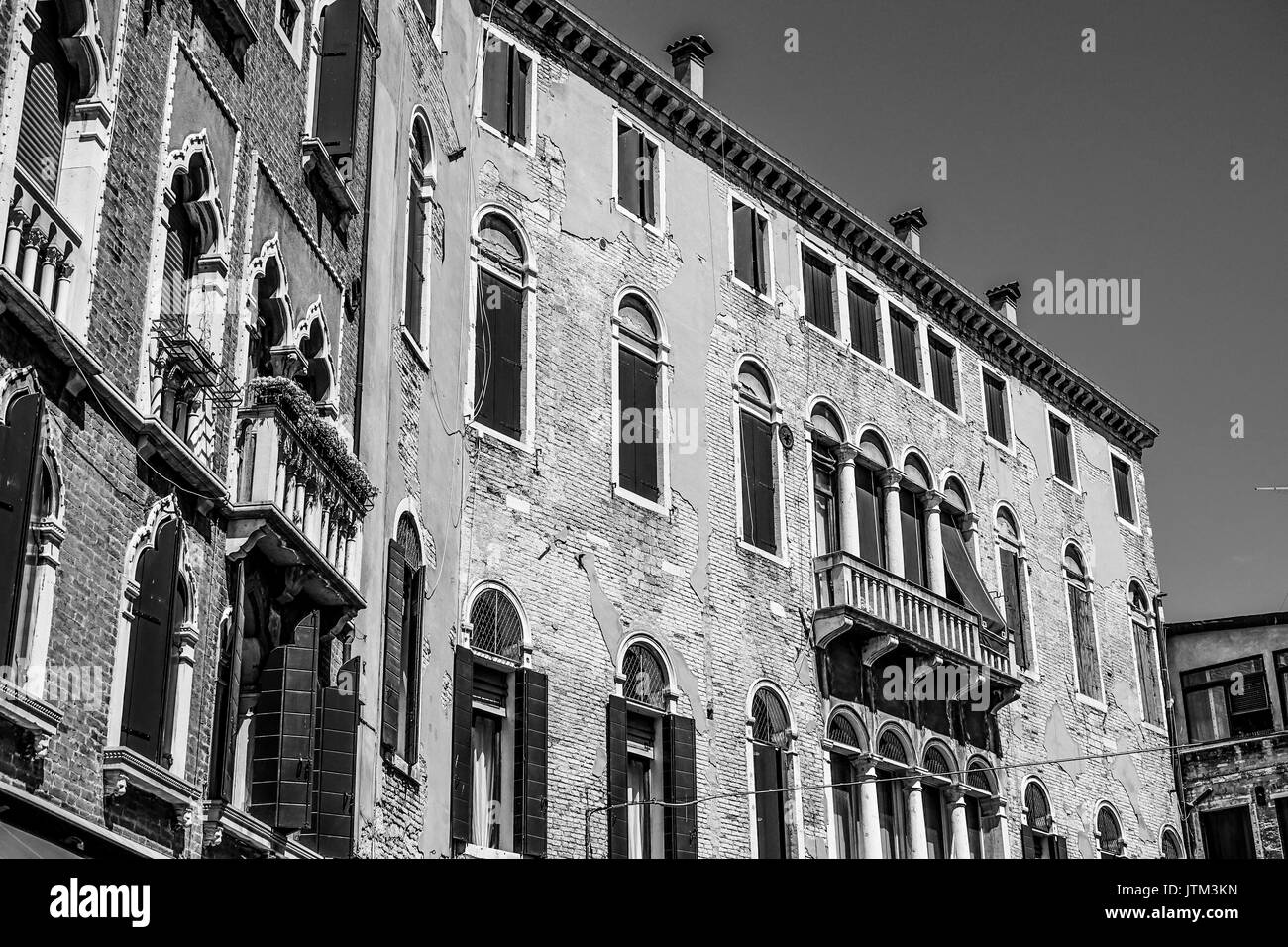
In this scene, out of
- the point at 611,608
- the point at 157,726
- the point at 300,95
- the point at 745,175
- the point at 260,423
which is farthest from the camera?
the point at 745,175

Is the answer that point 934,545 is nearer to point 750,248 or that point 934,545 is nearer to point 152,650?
point 750,248

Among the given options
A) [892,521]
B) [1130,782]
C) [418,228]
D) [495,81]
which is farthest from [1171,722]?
[418,228]

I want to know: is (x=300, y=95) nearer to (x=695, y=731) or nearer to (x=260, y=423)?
(x=260, y=423)

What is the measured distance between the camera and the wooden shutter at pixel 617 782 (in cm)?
1786

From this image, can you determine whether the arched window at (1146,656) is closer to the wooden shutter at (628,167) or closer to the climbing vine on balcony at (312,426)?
the wooden shutter at (628,167)

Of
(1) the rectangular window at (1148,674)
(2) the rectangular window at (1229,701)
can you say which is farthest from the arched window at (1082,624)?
(2) the rectangular window at (1229,701)

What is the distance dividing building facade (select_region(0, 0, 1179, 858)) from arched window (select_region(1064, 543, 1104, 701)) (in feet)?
0.30

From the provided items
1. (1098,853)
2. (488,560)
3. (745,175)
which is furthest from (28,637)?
(1098,853)

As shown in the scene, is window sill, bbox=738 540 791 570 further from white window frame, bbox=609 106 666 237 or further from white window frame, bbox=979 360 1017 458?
white window frame, bbox=979 360 1017 458

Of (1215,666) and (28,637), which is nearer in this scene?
(28,637)

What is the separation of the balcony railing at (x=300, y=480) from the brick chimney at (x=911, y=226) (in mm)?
16521

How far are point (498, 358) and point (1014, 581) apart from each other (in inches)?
476

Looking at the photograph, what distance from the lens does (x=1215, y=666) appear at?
31.3 m
